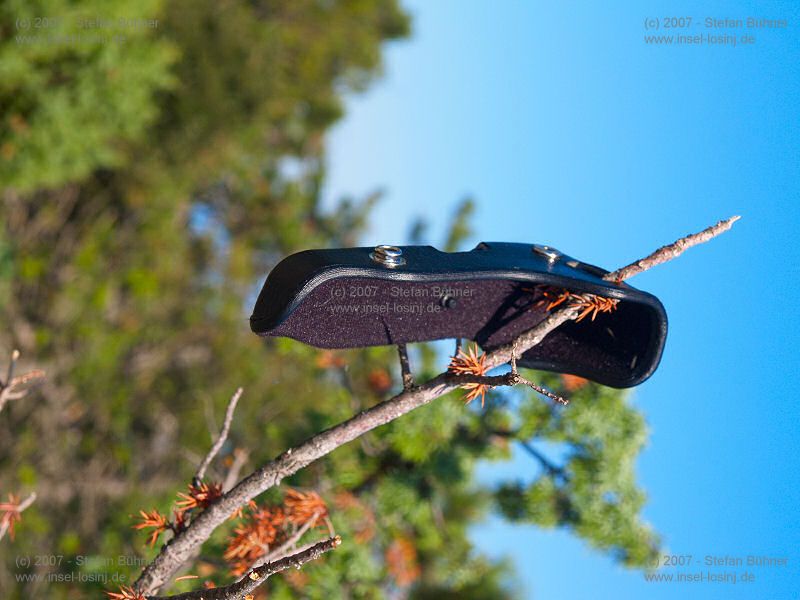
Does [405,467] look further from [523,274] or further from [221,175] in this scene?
[221,175]

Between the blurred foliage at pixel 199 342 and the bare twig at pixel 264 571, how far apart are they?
121 cm

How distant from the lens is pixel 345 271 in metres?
1.86

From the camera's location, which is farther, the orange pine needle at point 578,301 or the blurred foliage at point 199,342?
the blurred foliage at point 199,342

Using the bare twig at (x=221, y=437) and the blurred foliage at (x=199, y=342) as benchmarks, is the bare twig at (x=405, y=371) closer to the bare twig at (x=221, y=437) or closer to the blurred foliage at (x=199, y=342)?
the bare twig at (x=221, y=437)

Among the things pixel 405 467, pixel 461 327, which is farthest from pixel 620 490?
pixel 461 327

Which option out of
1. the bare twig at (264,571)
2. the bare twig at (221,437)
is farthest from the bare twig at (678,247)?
the bare twig at (221,437)

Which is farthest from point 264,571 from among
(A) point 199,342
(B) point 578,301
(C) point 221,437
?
(A) point 199,342

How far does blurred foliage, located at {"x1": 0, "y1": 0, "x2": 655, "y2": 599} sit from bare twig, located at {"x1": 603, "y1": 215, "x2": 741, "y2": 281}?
1.54 m

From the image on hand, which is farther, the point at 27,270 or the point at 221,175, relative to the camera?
the point at 221,175

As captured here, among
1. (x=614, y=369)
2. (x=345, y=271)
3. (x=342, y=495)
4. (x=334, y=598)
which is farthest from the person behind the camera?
(x=342, y=495)

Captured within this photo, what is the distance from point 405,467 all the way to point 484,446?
0.45 meters

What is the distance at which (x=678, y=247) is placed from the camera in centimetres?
200

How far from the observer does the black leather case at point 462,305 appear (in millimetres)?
1912

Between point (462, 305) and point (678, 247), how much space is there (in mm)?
656
